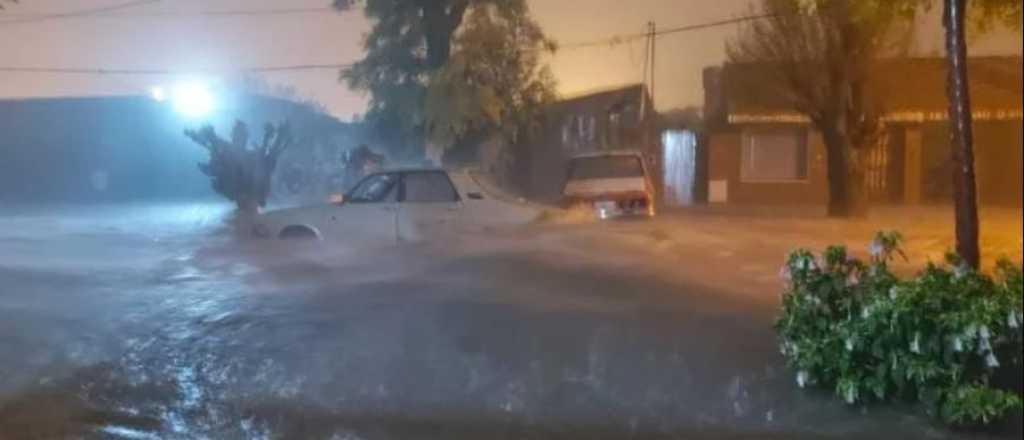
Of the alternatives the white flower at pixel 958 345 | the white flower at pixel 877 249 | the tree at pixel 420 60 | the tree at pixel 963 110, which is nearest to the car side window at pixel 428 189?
the tree at pixel 420 60

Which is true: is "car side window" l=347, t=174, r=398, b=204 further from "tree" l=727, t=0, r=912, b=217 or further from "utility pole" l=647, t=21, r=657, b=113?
"tree" l=727, t=0, r=912, b=217

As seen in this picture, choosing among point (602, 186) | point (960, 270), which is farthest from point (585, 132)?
point (960, 270)

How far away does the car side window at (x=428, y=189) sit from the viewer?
28.5 ft

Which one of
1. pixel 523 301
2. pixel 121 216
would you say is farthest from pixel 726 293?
pixel 121 216

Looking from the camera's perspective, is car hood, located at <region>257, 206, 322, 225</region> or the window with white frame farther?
the window with white frame

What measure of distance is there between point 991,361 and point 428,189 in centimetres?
432

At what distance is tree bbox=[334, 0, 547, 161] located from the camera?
8.59 metres

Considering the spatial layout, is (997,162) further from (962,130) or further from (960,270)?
(960,270)

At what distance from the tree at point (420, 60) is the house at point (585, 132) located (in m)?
0.44

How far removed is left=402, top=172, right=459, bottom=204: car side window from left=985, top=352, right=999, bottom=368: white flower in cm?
413

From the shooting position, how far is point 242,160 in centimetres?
860

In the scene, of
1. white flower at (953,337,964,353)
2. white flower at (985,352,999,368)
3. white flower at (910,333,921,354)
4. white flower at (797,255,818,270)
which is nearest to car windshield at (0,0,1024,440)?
white flower at (797,255,818,270)

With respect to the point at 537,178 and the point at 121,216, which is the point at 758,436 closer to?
the point at 537,178

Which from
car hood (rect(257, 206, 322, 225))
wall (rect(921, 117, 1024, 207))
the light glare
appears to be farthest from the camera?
car hood (rect(257, 206, 322, 225))
